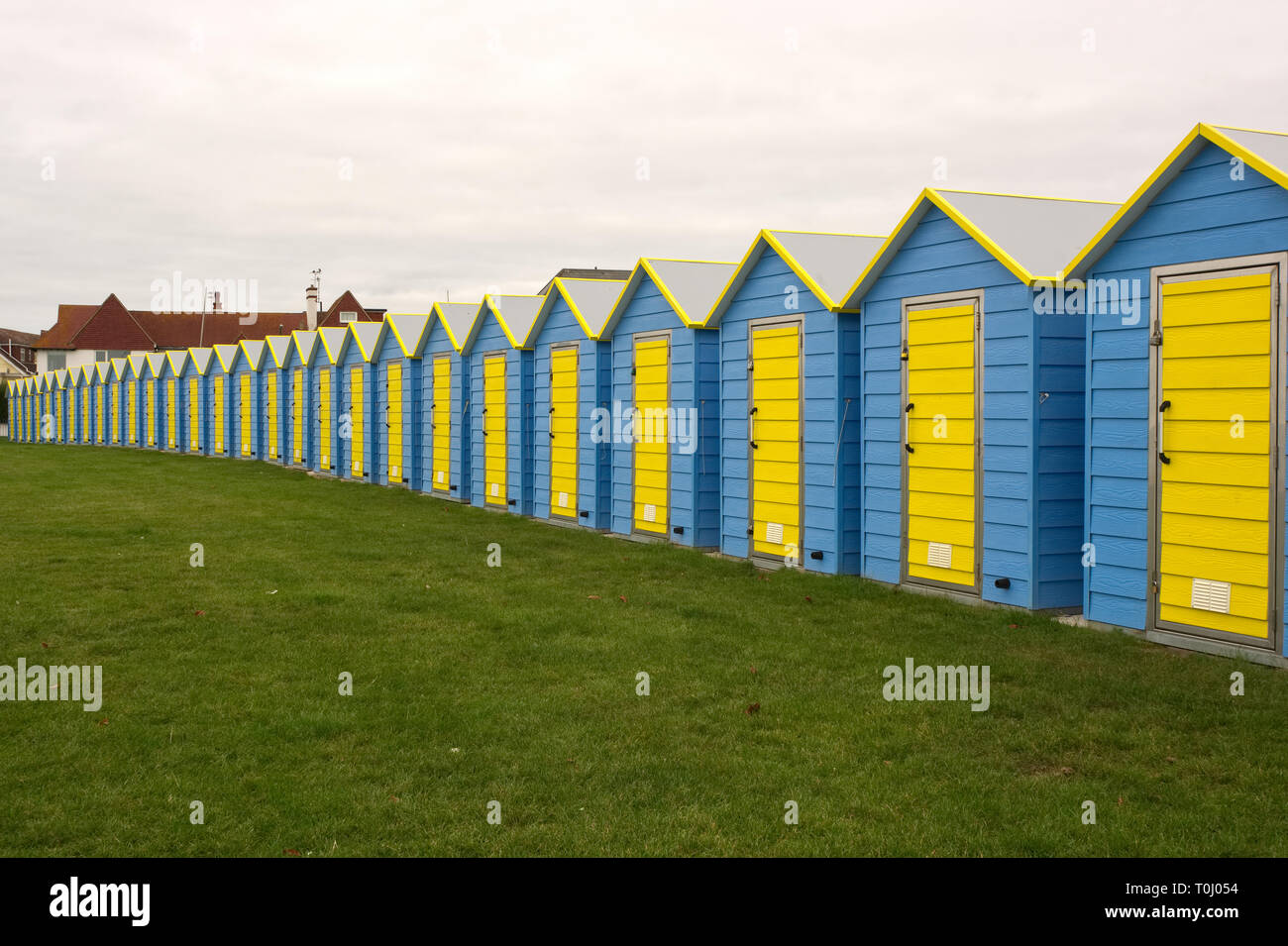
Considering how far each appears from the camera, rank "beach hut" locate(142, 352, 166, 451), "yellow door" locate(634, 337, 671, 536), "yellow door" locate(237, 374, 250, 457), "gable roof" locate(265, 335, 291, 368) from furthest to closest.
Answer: "beach hut" locate(142, 352, 166, 451), "yellow door" locate(237, 374, 250, 457), "gable roof" locate(265, 335, 291, 368), "yellow door" locate(634, 337, 671, 536)

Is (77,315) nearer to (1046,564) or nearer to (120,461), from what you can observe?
(120,461)

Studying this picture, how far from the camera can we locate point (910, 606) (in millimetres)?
10875

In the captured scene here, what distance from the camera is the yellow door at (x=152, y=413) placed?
45.0 metres

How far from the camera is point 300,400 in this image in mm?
32844

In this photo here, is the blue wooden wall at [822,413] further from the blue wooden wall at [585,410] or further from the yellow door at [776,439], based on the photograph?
the blue wooden wall at [585,410]

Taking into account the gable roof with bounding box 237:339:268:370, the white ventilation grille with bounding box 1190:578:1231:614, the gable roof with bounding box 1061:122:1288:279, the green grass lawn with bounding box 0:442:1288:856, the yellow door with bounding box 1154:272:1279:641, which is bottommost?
the green grass lawn with bounding box 0:442:1288:856

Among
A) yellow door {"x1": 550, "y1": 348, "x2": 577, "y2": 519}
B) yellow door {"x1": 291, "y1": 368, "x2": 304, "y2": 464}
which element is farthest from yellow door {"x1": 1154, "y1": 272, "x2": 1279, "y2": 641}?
yellow door {"x1": 291, "y1": 368, "x2": 304, "y2": 464}

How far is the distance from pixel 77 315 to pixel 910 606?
8616cm

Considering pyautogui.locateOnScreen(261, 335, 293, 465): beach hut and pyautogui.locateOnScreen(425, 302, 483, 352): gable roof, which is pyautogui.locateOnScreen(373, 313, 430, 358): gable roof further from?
pyautogui.locateOnScreen(261, 335, 293, 465): beach hut

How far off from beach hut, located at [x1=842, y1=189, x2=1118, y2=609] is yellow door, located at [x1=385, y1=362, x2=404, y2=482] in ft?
51.2

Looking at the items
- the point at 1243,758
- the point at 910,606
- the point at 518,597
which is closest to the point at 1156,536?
the point at 910,606

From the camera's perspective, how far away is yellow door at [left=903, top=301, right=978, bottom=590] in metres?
11.1

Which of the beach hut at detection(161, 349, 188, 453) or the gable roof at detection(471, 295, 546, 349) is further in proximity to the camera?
the beach hut at detection(161, 349, 188, 453)

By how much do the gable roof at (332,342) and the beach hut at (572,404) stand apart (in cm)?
1086
